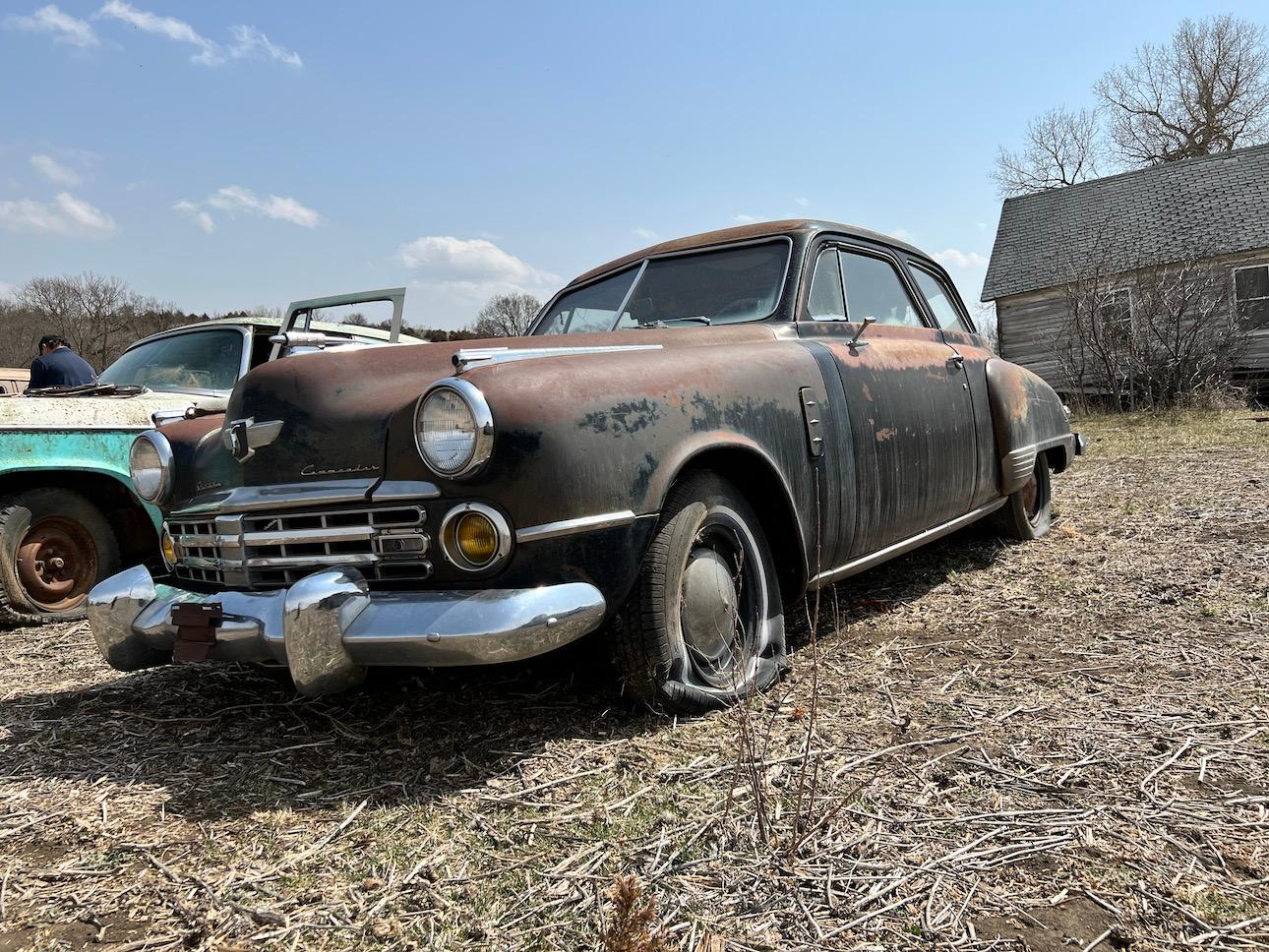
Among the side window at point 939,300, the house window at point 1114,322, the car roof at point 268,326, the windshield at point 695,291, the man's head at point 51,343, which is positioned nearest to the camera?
the windshield at point 695,291

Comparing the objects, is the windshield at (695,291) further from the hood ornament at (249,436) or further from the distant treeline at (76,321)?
the distant treeline at (76,321)

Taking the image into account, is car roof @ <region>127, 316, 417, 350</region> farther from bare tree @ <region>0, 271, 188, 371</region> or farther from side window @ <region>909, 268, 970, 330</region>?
bare tree @ <region>0, 271, 188, 371</region>

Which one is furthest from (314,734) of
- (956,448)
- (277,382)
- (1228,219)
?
(1228,219)

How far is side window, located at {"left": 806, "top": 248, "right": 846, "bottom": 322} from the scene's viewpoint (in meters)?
3.46

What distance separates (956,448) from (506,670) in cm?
220

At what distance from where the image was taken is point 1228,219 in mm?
18875

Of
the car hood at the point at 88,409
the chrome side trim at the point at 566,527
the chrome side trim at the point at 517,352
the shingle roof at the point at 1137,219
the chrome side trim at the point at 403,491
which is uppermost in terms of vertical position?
the shingle roof at the point at 1137,219

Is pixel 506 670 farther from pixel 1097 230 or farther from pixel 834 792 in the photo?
pixel 1097 230

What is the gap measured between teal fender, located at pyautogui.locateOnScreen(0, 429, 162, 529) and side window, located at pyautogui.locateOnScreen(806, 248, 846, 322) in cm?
335

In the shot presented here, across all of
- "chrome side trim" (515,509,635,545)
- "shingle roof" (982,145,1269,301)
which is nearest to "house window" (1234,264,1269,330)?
"shingle roof" (982,145,1269,301)

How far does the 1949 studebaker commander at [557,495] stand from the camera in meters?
2.20

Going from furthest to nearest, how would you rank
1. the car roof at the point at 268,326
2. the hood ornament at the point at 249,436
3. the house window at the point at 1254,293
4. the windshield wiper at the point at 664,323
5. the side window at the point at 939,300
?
1. the house window at the point at 1254,293
2. the car roof at the point at 268,326
3. the side window at the point at 939,300
4. the windshield wiper at the point at 664,323
5. the hood ornament at the point at 249,436

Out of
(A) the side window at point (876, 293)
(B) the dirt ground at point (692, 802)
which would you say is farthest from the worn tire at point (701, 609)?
(A) the side window at point (876, 293)

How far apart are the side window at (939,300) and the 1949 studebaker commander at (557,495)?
1031 millimetres
